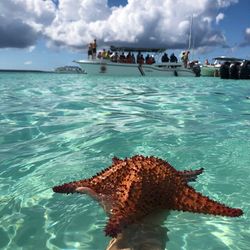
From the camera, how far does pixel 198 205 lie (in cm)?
328

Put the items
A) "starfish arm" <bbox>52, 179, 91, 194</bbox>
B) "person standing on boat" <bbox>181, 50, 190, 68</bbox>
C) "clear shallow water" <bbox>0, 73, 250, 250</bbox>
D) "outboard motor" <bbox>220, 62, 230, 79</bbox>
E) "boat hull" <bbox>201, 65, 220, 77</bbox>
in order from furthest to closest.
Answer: "boat hull" <bbox>201, 65, 220, 77</bbox> < "person standing on boat" <bbox>181, 50, 190, 68</bbox> < "outboard motor" <bbox>220, 62, 230, 79</bbox> < "starfish arm" <bbox>52, 179, 91, 194</bbox> < "clear shallow water" <bbox>0, 73, 250, 250</bbox>

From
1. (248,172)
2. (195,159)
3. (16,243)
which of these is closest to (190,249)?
(16,243)

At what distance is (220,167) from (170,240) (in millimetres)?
2197

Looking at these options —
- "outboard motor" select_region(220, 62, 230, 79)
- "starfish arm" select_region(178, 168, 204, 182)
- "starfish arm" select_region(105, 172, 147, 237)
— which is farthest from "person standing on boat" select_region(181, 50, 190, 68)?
"starfish arm" select_region(105, 172, 147, 237)

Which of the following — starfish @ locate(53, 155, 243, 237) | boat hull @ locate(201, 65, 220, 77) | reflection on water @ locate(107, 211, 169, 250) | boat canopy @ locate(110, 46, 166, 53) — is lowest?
boat hull @ locate(201, 65, 220, 77)

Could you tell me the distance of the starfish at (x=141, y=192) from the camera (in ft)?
10.1

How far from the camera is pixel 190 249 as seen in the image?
3.10 meters

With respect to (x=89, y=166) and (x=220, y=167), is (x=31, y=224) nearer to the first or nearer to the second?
(x=89, y=166)

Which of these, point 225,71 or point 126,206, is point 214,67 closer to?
point 225,71

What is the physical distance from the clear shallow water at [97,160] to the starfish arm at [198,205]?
183 mm

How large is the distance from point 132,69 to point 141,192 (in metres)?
35.8

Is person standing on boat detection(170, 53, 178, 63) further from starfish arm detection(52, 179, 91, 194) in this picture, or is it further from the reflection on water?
the reflection on water

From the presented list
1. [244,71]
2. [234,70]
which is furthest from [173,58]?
[244,71]

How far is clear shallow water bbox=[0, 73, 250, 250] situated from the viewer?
333cm
